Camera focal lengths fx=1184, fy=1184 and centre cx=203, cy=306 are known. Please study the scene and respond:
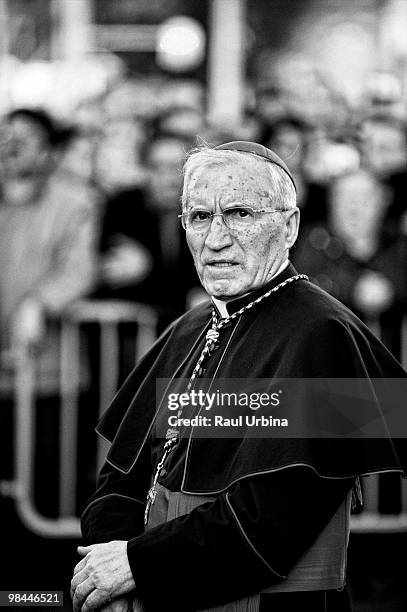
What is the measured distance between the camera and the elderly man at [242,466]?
2.83 m

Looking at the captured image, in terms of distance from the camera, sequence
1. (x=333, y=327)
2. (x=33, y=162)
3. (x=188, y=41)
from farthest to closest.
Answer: (x=188, y=41) → (x=33, y=162) → (x=333, y=327)

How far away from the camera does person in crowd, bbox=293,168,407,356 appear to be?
5.98 m

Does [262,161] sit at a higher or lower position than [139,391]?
higher

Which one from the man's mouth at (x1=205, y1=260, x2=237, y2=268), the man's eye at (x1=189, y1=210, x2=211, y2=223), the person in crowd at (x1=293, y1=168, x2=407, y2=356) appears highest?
the man's eye at (x1=189, y1=210, x2=211, y2=223)

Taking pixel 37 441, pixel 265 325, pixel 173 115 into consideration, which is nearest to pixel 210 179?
pixel 265 325

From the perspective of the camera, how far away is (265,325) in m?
3.06

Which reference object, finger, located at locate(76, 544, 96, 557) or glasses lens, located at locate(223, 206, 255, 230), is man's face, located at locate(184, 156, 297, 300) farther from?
finger, located at locate(76, 544, 96, 557)

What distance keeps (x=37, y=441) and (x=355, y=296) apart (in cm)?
182

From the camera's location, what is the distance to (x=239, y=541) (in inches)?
110

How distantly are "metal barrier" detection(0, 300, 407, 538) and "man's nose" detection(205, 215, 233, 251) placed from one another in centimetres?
302

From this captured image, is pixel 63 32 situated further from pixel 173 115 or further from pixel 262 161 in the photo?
pixel 262 161

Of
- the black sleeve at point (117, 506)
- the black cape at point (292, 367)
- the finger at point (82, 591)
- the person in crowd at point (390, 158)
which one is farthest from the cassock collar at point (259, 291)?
the person in crowd at point (390, 158)

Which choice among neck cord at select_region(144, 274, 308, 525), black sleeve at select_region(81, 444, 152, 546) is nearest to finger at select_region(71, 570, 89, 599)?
black sleeve at select_region(81, 444, 152, 546)

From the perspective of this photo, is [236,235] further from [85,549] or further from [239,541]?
[85,549]
